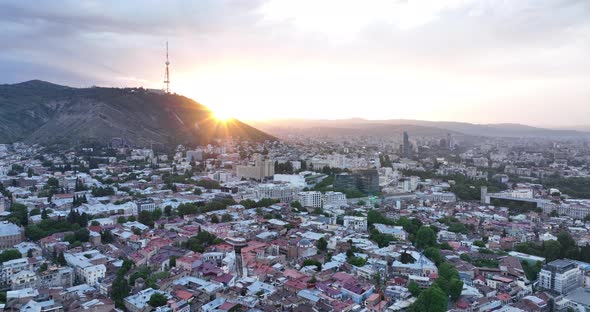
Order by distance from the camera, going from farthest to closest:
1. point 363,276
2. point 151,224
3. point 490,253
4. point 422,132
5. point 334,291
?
point 422,132
point 151,224
point 490,253
point 363,276
point 334,291

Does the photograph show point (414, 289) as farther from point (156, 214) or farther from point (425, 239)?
point (156, 214)

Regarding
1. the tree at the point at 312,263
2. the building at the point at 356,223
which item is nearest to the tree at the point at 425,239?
the building at the point at 356,223

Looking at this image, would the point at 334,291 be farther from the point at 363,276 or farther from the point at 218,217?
the point at 218,217

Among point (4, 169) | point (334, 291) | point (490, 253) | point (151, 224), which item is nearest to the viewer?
point (334, 291)

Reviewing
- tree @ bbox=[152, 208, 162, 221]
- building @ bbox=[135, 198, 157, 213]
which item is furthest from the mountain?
tree @ bbox=[152, 208, 162, 221]

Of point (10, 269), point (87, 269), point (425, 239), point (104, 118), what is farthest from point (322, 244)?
point (104, 118)

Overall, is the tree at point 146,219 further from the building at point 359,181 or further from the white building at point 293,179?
the building at point 359,181

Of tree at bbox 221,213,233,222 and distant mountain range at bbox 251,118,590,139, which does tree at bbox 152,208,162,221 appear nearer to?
tree at bbox 221,213,233,222

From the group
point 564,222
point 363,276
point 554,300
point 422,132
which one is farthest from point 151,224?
point 422,132
